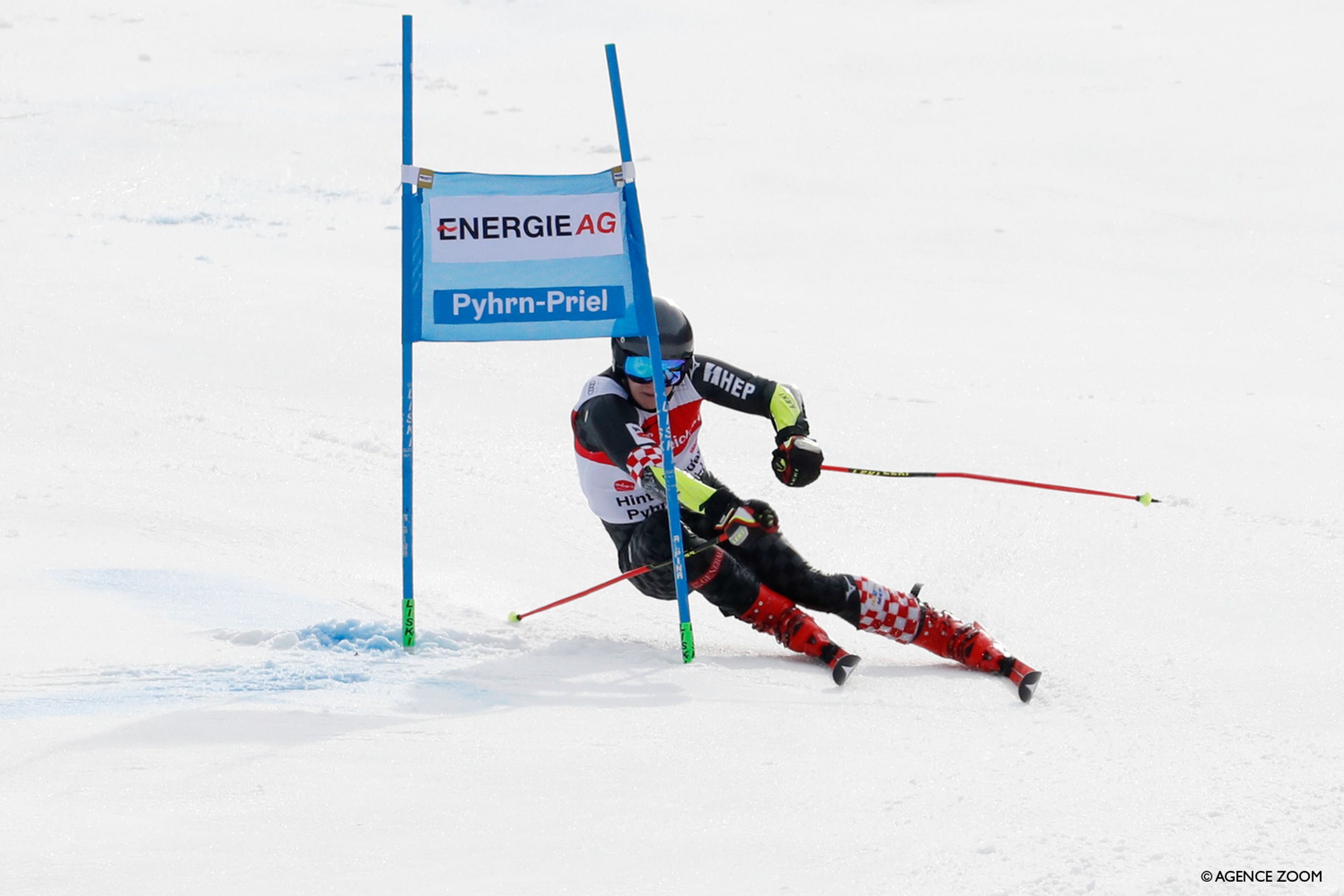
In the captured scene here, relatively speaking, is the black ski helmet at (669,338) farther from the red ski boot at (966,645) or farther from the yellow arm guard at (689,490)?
the red ski boot at (966,645)

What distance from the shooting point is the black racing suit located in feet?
15.4

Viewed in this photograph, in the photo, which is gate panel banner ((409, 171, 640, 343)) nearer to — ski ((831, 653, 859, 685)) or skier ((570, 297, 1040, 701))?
skier ((570, 297, 1040, 701))

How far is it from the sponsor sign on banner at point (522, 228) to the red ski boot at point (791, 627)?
4.63ft

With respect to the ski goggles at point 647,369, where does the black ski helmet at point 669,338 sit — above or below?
above

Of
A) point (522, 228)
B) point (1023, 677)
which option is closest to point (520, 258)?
point (522, 228)

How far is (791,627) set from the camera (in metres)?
4.59

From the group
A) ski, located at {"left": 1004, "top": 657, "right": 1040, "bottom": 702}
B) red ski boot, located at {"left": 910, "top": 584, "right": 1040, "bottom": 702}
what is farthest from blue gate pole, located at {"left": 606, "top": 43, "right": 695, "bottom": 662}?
ski, located at {"left": 1004, "top": 657, "right": 1040, "bottom": 702}

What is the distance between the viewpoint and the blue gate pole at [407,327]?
162 inches

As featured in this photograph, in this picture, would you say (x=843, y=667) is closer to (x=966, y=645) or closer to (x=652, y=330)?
(x=966, y=645)

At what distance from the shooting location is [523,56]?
23672mm

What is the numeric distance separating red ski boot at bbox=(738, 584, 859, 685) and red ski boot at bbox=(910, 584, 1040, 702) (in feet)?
0.99
